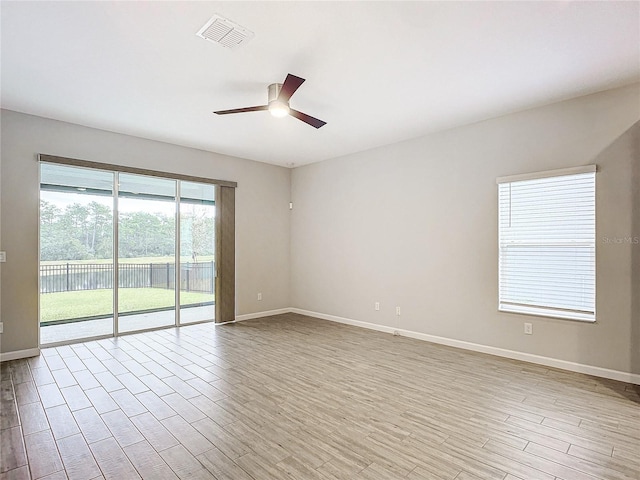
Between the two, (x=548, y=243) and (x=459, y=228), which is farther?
(x=459, y=228)

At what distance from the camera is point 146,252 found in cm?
522

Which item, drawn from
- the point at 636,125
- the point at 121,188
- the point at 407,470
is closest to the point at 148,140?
the point at 121,188

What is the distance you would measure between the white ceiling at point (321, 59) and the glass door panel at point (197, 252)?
61.6 inches

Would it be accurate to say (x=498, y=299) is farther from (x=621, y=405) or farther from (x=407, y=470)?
(x=407, y=470)

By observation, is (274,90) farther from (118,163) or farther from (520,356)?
(520,356)

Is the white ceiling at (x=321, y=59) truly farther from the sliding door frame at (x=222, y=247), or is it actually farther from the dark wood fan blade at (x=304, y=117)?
the sliding door frame at (x=222, y=247)

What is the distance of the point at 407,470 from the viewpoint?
202 cm

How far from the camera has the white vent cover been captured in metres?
2.37

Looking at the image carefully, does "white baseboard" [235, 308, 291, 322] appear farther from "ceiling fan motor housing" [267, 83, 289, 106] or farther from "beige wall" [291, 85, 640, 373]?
"ceiling fan motor housing" [267, 83, 289, 106]

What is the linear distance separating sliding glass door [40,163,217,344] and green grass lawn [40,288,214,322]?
0.01 metres

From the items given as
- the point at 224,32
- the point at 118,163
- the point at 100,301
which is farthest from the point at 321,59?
the point at 100,301

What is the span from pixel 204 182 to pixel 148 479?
4.50 metres

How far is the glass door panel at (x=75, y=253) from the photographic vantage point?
4398 mm

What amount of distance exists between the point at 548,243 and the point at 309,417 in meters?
3.22
